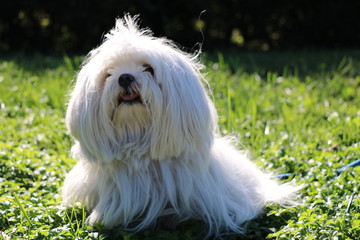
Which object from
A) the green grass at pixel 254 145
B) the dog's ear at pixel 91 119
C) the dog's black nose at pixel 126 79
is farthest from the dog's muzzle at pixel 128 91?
the green grass at pixel 254 145

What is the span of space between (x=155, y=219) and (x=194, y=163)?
→ 370 mm

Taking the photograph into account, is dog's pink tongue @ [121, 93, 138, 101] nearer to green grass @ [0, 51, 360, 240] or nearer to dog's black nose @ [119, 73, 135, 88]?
dog's black nose @ [119, 73, 135, 88]

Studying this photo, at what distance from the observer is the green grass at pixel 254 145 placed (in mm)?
3109

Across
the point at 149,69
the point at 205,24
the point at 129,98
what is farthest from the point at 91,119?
the point at 205,24

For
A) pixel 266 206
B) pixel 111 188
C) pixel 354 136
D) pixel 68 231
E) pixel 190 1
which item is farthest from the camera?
pixel 190 1

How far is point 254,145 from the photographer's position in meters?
4.56

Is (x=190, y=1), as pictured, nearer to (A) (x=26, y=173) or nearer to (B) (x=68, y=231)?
(A) (x=26, y=173)

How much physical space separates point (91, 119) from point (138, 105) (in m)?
0.27

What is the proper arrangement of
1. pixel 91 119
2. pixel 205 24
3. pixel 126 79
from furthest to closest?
pixel 205 24 → pixel 91 119 → pixel 126 79

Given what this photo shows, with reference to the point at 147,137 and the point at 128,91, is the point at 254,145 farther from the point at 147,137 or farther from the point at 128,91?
the point at 128,91

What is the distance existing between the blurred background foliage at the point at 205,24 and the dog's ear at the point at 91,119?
778cm

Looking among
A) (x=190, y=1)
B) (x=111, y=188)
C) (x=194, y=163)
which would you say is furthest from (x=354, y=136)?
(x=190, y=1)

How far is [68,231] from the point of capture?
3021mm

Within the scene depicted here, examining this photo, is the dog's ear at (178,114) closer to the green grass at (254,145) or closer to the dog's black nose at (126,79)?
the dog's black nose at (126,79)
